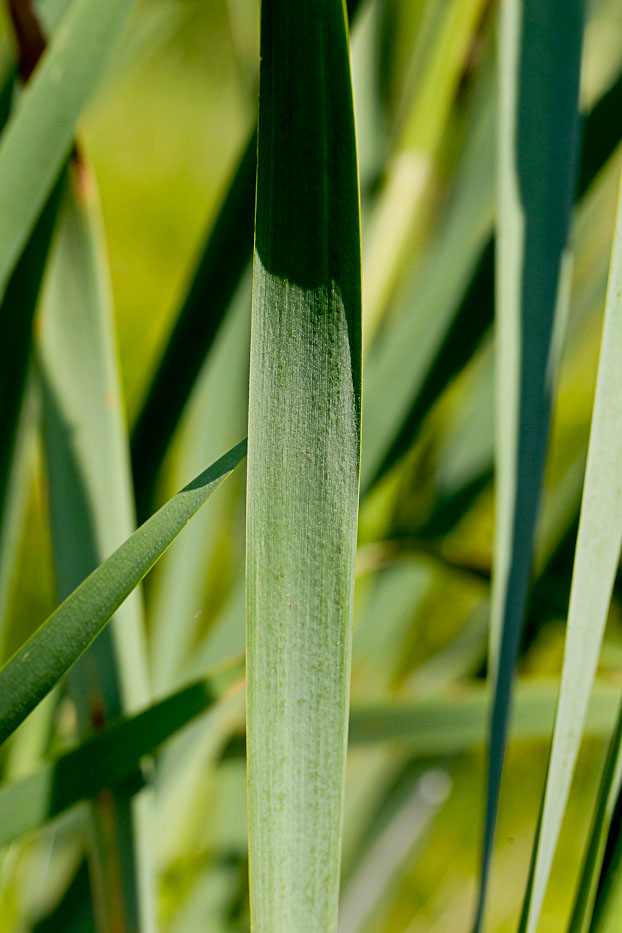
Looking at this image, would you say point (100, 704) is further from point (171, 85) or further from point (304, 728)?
point (171, 85)

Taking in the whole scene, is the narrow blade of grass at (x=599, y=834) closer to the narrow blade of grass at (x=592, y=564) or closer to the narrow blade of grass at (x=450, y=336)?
the narrow blade of grass at (x=592, y=564)

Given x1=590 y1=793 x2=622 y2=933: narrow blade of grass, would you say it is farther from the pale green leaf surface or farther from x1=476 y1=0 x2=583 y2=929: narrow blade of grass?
the pale green leaf surface

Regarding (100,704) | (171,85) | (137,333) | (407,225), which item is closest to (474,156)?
(407,225)

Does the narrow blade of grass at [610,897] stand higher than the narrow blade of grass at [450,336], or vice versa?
the narrow blade of grass at [450,336]

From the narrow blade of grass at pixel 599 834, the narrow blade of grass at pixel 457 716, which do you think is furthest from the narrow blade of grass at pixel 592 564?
the narrow blade of grass at pixel 457 716

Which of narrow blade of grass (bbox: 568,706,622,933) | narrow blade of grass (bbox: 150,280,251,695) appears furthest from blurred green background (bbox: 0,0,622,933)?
narrow blade of grass (bbox: 568,706,622,933)

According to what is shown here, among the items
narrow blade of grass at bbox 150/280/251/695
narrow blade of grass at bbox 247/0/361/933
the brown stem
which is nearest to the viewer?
narrow blade of grass at bbox 247/0/361/933
